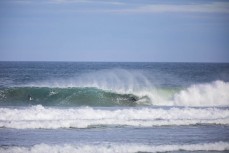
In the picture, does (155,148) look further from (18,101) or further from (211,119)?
(18,101)

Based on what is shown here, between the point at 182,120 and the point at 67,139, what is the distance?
5.15 meters

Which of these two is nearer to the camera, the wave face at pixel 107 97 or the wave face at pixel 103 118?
the wave face at pixel 103 118

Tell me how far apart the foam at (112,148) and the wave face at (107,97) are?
11123 mm

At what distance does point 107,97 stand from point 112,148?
13134mm

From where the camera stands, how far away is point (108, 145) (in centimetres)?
1193

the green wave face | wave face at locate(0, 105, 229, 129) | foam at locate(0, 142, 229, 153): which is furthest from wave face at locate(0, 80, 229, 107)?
foam at locate(0, 142, 229, 153)

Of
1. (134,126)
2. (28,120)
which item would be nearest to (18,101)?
(28,120)

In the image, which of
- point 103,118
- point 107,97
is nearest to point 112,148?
point 103,118

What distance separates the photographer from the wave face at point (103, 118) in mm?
14789

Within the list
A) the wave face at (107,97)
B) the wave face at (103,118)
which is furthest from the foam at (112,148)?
the wave face at (107,97)

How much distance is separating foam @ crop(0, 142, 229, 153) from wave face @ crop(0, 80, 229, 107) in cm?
1112

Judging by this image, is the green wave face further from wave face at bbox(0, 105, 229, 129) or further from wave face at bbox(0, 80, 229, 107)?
wave face at bbox(0, 105, 229, 129)

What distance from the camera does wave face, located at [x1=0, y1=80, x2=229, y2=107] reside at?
23.6m

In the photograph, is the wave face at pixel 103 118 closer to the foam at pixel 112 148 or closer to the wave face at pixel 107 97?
the foam at pixel 112 148
